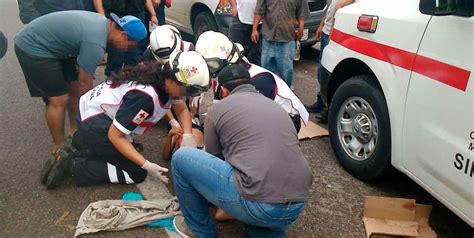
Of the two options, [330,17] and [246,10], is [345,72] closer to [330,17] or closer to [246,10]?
[330,17]

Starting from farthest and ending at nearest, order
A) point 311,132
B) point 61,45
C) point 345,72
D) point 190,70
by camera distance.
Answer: point 311,132 < point 345,72 < point 61,45 < point 190,70

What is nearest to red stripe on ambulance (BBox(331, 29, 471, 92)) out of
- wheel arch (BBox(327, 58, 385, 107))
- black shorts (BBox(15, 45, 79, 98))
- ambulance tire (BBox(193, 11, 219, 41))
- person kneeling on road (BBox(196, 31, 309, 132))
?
wheel arch (BBox(327, 58, 385, 107))

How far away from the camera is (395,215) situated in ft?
8.62

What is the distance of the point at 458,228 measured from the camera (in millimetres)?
2627

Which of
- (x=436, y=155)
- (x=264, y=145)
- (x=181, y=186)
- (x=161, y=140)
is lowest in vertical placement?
(x=161, y=140)

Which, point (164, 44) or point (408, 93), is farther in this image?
point (164, 44)

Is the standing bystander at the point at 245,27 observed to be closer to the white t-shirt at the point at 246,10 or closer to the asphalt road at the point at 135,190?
the white t-shirt at the point at 246,10

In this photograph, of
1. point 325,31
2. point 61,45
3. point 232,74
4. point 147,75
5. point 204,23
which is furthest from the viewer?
point 204,23

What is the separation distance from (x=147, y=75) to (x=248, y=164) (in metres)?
1.04

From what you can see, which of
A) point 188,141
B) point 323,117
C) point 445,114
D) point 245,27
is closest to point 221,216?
point 188,141

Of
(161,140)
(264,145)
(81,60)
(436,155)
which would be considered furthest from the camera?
(161,140)

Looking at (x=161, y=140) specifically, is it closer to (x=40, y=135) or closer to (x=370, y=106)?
(x=40, y=135)

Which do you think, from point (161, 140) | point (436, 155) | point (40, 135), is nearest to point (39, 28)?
point (40, 135)

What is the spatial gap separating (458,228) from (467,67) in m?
1.14
